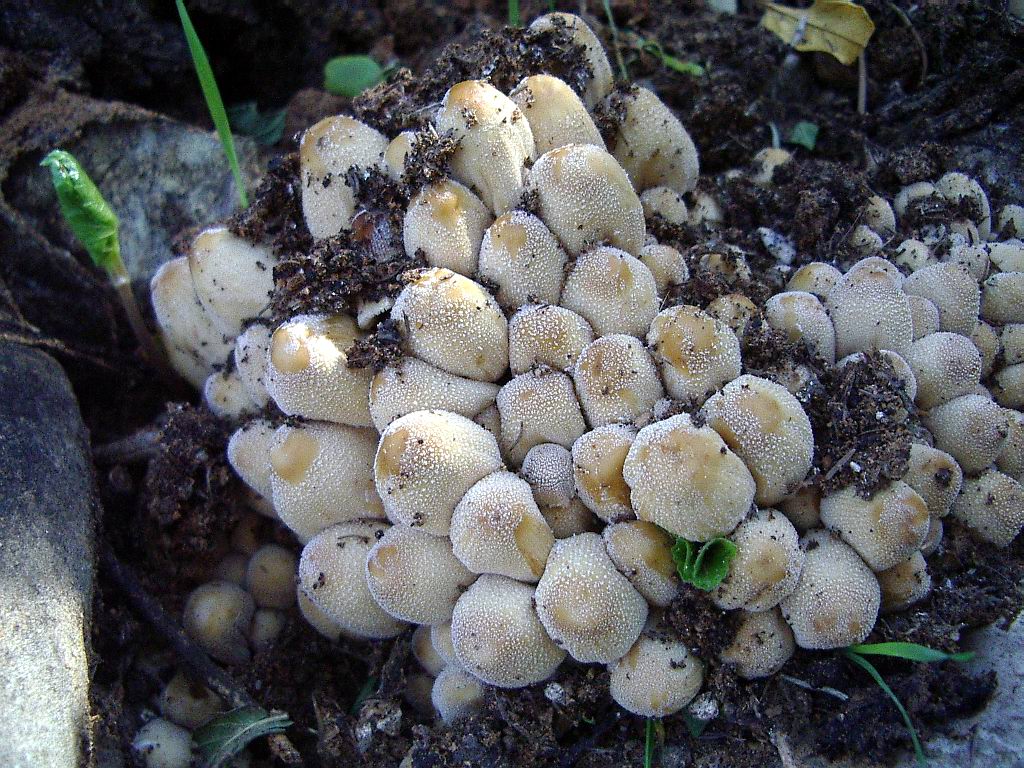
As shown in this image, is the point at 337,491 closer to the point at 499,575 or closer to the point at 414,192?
the point at 499,575

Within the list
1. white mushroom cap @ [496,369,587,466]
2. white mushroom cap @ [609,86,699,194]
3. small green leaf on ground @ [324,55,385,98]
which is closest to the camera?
white mushroom cap @ [496,369,587,466]

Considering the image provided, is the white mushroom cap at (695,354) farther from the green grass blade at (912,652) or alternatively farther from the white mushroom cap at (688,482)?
the green grass blade at (912,652)

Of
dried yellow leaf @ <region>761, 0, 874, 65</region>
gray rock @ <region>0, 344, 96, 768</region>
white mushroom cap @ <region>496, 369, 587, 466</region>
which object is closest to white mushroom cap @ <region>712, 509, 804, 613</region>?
white mushroom cap @ <region>496, 369, 587, 466</region>

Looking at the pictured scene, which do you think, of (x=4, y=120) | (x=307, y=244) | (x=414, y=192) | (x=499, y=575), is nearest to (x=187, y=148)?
(x=4, y=120)

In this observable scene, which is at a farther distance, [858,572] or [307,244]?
[307,244]

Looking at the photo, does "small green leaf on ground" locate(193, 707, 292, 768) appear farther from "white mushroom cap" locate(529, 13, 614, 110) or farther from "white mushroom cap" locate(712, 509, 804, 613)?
"white mushroom cap" locate(529, 13, 614, 110)

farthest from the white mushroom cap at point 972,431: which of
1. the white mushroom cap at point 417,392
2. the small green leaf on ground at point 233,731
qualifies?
the small green leaf on ground at point 233,731
